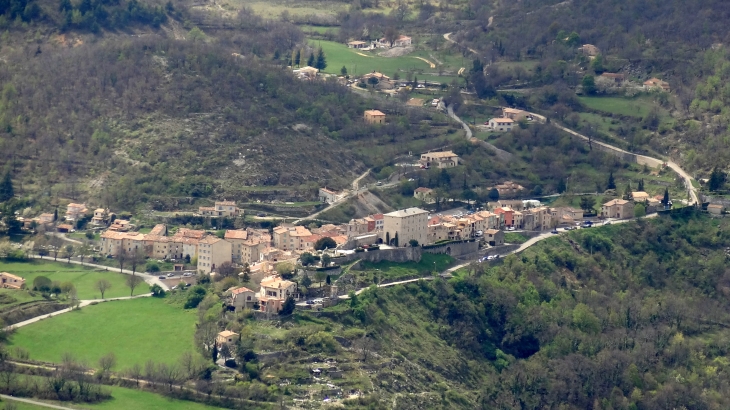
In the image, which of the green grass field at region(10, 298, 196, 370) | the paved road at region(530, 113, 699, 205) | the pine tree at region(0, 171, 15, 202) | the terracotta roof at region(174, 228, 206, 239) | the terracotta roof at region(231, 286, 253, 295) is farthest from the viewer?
the paved road at region(530, 113, 699, 205)

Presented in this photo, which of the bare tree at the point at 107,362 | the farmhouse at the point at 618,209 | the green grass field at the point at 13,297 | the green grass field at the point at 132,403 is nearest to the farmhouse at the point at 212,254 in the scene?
the green grass field at the point at 13,297

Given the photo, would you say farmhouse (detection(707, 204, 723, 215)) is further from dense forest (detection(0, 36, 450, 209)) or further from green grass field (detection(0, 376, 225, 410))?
green grass field (detection(0, 376, 225, 410))

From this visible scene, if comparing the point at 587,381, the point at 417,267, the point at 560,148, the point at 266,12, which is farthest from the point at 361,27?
the point at 587,381

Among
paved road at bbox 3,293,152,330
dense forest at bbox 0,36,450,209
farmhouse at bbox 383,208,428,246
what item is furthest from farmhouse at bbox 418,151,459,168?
paved road at bbox 3,293,152,330

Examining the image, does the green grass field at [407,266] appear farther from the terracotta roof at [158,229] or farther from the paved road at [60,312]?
the terracotta roof at [158,229]

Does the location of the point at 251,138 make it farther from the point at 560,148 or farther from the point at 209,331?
the point at 209,331

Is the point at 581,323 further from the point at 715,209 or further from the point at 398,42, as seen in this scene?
the point at 398,42
